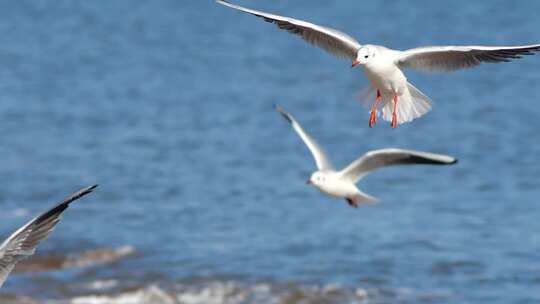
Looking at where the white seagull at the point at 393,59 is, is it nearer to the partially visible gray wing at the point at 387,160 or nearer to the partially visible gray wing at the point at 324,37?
the partially visible gray wing at the point at 324,37

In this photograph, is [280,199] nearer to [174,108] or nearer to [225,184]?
[225,184]

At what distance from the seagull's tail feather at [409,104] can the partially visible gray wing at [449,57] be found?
0.81 feet

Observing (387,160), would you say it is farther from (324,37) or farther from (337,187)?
(324,37)

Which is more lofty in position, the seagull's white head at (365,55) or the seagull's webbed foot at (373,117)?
the seagull's white head at (365,55)

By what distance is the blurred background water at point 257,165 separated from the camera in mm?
15047

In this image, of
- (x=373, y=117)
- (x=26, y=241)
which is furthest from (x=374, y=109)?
(x=26, y=241)

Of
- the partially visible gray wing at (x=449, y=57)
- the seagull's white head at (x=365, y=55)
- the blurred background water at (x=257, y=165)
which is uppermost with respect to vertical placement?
the blurred background water at (x=257, y=165)

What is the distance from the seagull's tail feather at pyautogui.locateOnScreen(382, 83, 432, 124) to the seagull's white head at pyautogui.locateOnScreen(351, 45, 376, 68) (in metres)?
0.59

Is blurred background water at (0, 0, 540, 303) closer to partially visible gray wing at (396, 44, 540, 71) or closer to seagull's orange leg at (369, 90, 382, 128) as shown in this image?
seagull's orange leg at (369, 90, 382, 128)

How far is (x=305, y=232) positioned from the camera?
54.5 feet

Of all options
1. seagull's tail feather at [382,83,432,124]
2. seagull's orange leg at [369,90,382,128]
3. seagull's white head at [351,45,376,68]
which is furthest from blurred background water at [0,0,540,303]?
seagull's white head at [351,45,376,68]

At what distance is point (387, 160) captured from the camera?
33.7 feet

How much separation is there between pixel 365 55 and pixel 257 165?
10.9m

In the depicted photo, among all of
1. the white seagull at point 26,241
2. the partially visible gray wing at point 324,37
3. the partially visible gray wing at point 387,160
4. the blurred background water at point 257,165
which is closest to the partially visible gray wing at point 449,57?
the partially visible gray wing at point 324,37
